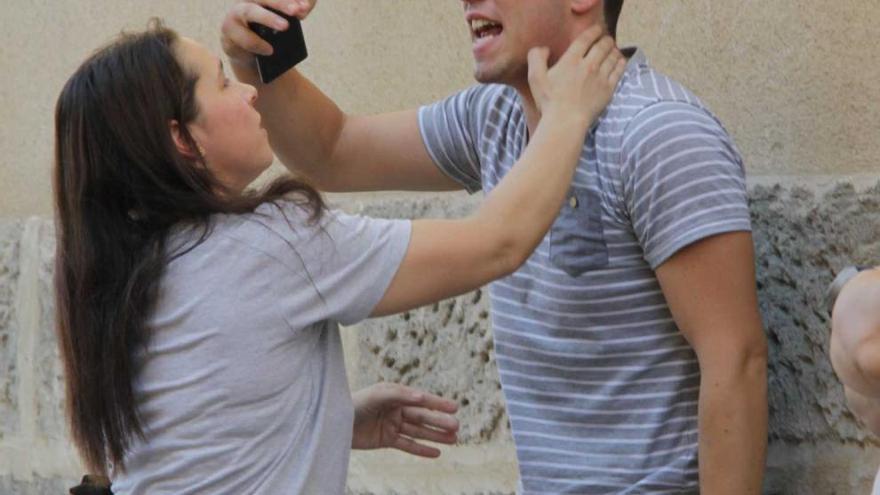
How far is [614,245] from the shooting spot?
8.33ft

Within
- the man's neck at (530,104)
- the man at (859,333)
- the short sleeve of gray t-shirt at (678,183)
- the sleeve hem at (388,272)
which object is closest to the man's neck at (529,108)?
the man's neck at (530,104)

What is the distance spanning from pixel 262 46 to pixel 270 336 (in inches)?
27.2

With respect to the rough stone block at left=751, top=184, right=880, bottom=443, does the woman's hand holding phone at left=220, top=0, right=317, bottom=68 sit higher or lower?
higher

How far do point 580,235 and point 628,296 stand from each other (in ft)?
0.36

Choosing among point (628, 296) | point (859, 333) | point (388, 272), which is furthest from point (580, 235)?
point (859, 333)

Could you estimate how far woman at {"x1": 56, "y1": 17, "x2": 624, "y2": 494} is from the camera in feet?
7.35

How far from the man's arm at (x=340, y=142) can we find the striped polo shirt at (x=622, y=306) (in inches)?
17.1

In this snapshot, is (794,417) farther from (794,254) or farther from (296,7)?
(296,7)

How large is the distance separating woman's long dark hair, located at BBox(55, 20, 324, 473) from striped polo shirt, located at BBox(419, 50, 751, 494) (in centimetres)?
45

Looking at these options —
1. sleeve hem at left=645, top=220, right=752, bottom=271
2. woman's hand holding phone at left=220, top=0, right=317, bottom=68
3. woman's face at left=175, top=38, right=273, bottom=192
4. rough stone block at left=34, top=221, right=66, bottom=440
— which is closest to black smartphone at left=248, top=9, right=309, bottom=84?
woman's hand holding phone at left=220, top=0, right=317, bottom=68

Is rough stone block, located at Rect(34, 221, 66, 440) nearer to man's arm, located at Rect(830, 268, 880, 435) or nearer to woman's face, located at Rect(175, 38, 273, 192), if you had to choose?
A: woman's face, located at Rect(175, 38, 273, 192)

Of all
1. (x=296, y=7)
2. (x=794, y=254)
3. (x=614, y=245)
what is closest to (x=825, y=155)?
(x=794, y=254)

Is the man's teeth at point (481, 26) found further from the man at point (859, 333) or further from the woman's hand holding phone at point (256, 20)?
the man at point (859, 333)

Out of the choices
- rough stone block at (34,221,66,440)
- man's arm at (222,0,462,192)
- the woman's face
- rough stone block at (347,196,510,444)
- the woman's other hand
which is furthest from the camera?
rough stone block at (34,221,66,440)
